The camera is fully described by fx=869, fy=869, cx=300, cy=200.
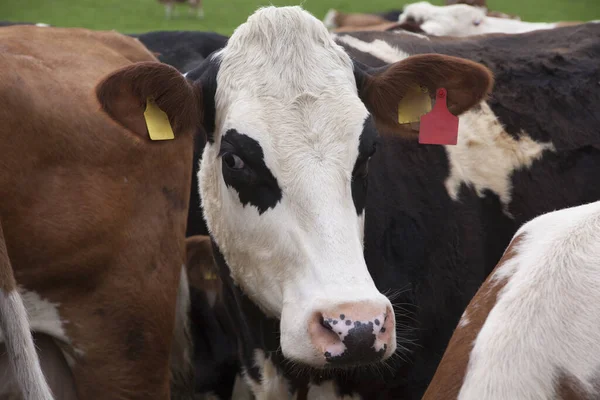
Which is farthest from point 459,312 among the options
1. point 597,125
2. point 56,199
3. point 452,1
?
point 452,1

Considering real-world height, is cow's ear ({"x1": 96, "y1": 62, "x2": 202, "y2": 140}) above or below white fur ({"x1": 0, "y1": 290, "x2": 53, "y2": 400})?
above

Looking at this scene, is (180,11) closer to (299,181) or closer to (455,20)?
(455,20)

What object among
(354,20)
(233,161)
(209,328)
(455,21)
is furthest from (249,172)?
(354,20)

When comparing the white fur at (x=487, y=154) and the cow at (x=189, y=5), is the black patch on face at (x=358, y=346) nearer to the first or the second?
the white fur at (x=487, y=154)

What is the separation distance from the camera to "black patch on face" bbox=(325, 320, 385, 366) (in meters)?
2.60

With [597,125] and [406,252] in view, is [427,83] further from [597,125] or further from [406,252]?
[597,125]

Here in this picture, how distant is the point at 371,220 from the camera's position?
12.2ft

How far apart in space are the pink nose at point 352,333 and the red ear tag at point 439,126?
102 centimetres

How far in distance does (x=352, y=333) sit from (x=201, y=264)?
174 cm

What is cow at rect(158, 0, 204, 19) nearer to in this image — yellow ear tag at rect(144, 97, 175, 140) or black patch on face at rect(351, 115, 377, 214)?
yellow ear tag at rect(144, 97, 175, 140)

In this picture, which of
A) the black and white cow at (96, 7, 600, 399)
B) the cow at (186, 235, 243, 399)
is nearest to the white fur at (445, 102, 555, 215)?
the black and white cow at (96, 7, 600, 399)

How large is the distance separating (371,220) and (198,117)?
90cm

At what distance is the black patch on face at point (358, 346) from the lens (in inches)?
102

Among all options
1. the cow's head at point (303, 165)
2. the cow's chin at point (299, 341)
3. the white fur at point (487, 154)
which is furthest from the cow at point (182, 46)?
the cow's chin at point (299, 341)
